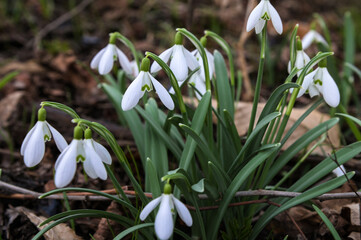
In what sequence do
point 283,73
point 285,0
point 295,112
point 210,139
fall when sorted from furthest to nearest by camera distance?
1. point 285,0
2. point 283,73
3. point 295,112
4. point 210,139

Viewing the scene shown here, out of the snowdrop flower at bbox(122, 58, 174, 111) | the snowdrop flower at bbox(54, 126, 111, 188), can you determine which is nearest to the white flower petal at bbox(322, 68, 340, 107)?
the snowdrop flower at bbox(122, 58, 174, 111)

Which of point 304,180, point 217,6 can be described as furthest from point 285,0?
point 304,180

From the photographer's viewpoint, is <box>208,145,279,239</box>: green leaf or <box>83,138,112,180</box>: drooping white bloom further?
<box>208,145,279,239</box>: green leaf

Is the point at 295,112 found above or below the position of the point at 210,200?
above

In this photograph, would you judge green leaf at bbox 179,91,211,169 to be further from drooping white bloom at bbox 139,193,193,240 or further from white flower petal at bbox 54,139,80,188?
white flower petal at bbox 54,139,80,188

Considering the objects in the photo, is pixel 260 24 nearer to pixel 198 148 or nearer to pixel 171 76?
pixel 171 76

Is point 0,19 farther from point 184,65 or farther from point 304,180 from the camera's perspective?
point 304,180

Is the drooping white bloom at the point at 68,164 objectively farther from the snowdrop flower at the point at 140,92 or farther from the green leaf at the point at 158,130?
the green leaf at the point at 158,130

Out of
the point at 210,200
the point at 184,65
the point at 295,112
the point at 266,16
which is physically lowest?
the point at 210,200
